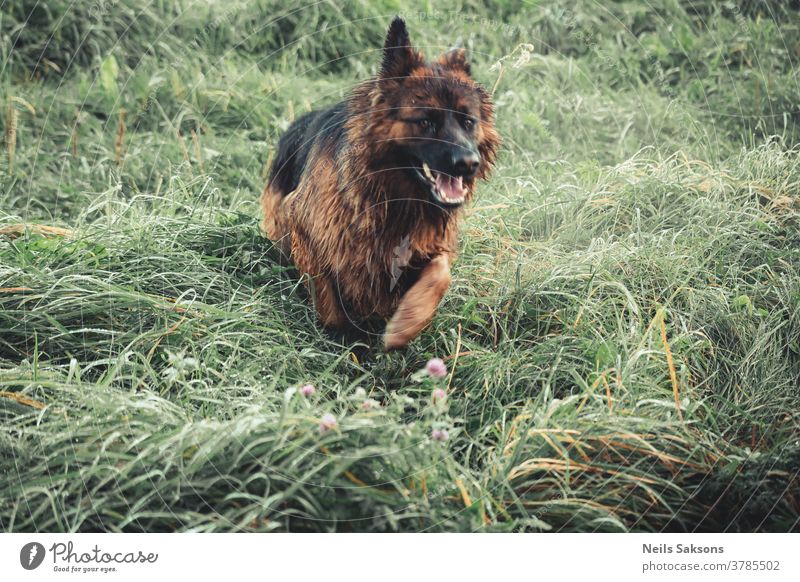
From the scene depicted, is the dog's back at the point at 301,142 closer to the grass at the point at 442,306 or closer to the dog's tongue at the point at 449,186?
the grass at the point at 442,306

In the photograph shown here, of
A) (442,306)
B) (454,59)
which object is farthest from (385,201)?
(454,59)

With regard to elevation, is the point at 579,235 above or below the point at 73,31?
below

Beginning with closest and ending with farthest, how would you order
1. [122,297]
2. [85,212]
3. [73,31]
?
[122,297], [85,212], [73,31]

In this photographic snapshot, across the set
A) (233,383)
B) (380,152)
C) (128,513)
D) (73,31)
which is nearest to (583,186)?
(380,152)

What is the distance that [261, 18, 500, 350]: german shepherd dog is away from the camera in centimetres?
381

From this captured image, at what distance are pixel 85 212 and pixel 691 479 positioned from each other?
331 cm

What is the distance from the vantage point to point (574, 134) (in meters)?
6.00

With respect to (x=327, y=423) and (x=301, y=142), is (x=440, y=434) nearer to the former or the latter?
(x=327, y=423)

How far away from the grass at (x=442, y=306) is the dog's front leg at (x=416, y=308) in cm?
23

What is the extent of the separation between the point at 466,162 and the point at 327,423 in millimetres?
1294
